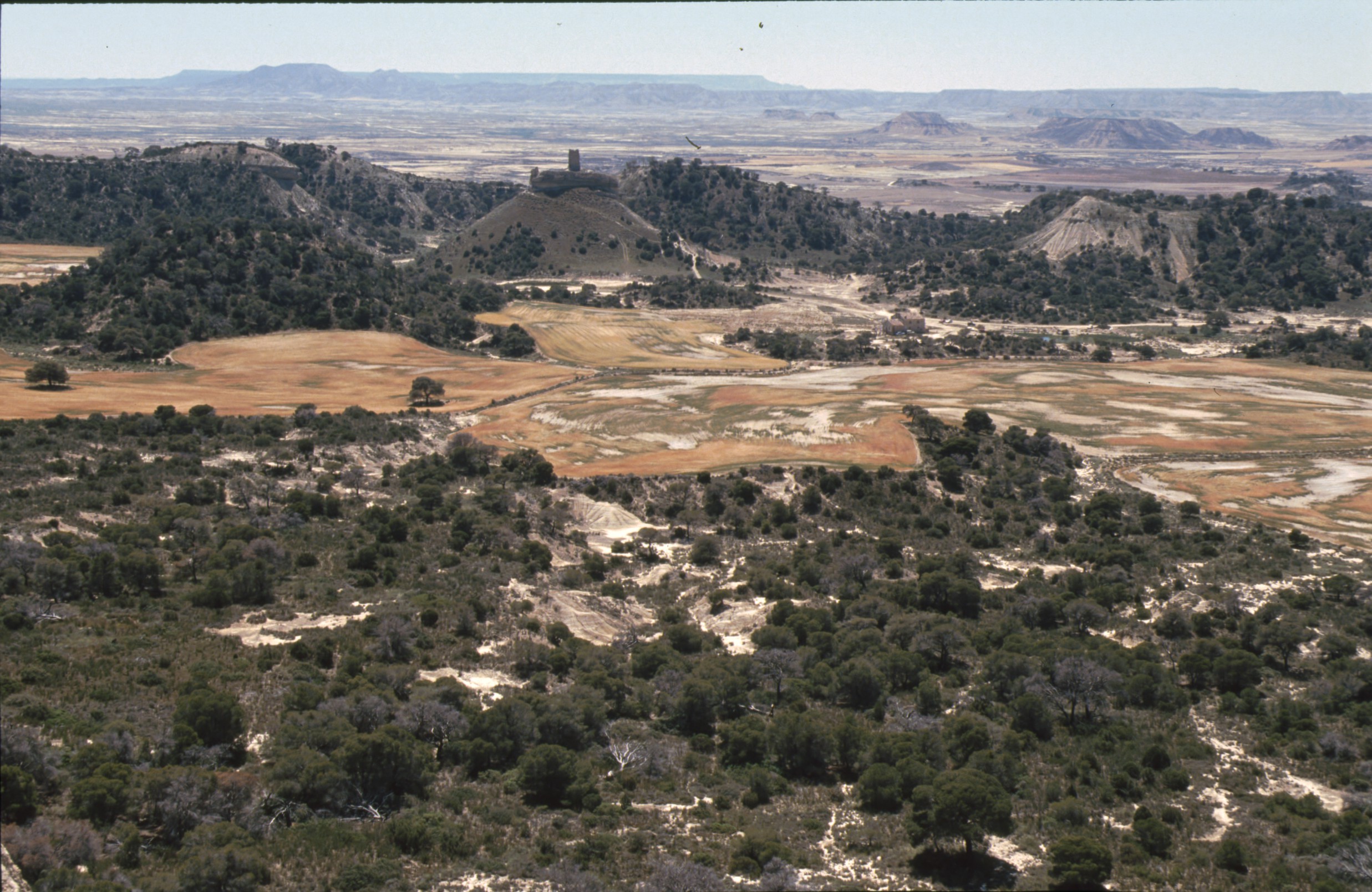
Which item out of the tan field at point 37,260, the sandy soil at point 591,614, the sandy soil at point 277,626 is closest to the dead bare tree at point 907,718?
the sandy soil at point 591,614

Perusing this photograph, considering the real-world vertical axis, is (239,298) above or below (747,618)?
above

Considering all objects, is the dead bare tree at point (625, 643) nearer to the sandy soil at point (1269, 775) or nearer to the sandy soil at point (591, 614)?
the sandy soil at point (591, 614)

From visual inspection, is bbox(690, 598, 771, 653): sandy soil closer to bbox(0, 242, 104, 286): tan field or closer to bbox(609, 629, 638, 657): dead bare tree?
bbox(609, 629, 638, 657): dead bare tree

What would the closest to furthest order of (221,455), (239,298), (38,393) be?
(221,455), (38,393), (239,298)

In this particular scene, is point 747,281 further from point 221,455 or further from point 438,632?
point 438,632

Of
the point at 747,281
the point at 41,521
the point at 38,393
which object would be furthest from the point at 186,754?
the point at 747,281

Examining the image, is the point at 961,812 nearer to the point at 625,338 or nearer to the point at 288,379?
the point at 288,379

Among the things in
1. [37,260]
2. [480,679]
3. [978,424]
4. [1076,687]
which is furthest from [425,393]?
[37,260]

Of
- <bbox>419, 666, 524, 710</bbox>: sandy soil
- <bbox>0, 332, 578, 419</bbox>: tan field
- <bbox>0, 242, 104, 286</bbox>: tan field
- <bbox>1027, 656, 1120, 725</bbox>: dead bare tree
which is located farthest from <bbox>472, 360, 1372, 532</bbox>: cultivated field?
<bbox>0, 242, 104, 286</bbox>: tan field
